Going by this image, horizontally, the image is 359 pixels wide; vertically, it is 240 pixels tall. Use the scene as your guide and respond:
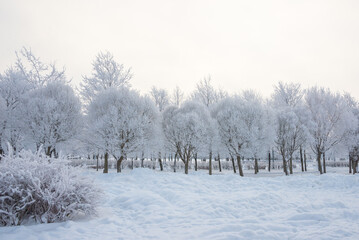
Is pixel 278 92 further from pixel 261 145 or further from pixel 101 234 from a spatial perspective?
pixel 101 234

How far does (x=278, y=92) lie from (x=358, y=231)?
29.8m

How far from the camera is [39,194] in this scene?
5562mm

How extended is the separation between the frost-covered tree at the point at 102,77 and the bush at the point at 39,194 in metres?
20.5

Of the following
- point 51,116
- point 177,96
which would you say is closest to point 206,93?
point 177,96

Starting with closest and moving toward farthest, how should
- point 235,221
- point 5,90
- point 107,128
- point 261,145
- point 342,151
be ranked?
point 235,221
point 107,128
point 5,90
point 261,145
point 342,151

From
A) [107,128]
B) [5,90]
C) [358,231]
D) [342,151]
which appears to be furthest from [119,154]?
[342,151]

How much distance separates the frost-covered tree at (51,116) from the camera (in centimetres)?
1761

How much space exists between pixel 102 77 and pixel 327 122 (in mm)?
24255

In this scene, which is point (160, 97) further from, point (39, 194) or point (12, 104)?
point (39, 194)

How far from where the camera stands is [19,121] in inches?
724

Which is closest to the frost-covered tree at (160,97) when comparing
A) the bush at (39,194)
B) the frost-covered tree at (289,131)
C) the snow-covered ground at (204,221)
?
the frost-covered tree at (289,131)

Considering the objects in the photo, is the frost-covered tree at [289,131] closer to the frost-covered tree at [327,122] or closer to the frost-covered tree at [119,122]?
the frost-covered tree at [327,122]

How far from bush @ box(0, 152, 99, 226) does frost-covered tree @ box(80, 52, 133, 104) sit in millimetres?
20523

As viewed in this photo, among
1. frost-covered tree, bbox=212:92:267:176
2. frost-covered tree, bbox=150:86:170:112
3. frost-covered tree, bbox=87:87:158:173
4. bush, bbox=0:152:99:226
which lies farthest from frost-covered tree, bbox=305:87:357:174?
bush, bbox=0:152:99:226
